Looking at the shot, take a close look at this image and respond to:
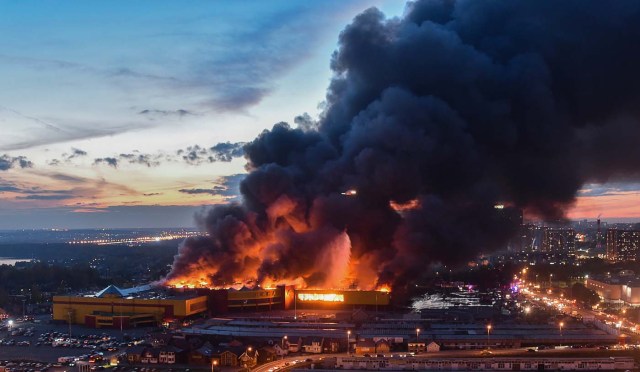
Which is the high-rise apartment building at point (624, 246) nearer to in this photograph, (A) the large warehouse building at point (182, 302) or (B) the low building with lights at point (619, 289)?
(B) the low building with lights at point (619, 289)

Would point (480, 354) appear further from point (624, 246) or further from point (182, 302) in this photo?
point (624, 246)

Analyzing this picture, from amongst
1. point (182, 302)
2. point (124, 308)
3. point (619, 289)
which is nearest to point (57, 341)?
point (124, 308)

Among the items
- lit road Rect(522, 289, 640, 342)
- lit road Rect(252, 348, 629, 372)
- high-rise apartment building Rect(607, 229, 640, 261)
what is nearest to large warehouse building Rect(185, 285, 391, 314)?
lit road Rect(522, 289, 640, 342)

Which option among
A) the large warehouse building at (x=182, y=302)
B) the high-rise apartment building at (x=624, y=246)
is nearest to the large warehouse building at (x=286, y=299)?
the large warehouse building at (x=182, y=302)

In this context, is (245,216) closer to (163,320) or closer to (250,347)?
(163,320)

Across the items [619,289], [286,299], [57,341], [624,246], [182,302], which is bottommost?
[619,289]

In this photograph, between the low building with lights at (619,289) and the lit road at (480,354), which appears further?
the low building with lights at (619,289)

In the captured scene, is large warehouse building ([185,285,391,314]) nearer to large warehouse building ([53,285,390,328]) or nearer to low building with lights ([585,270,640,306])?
large warehouse building ([53,285,390,328])

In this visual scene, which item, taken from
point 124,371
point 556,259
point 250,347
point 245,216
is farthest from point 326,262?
point 556,259
